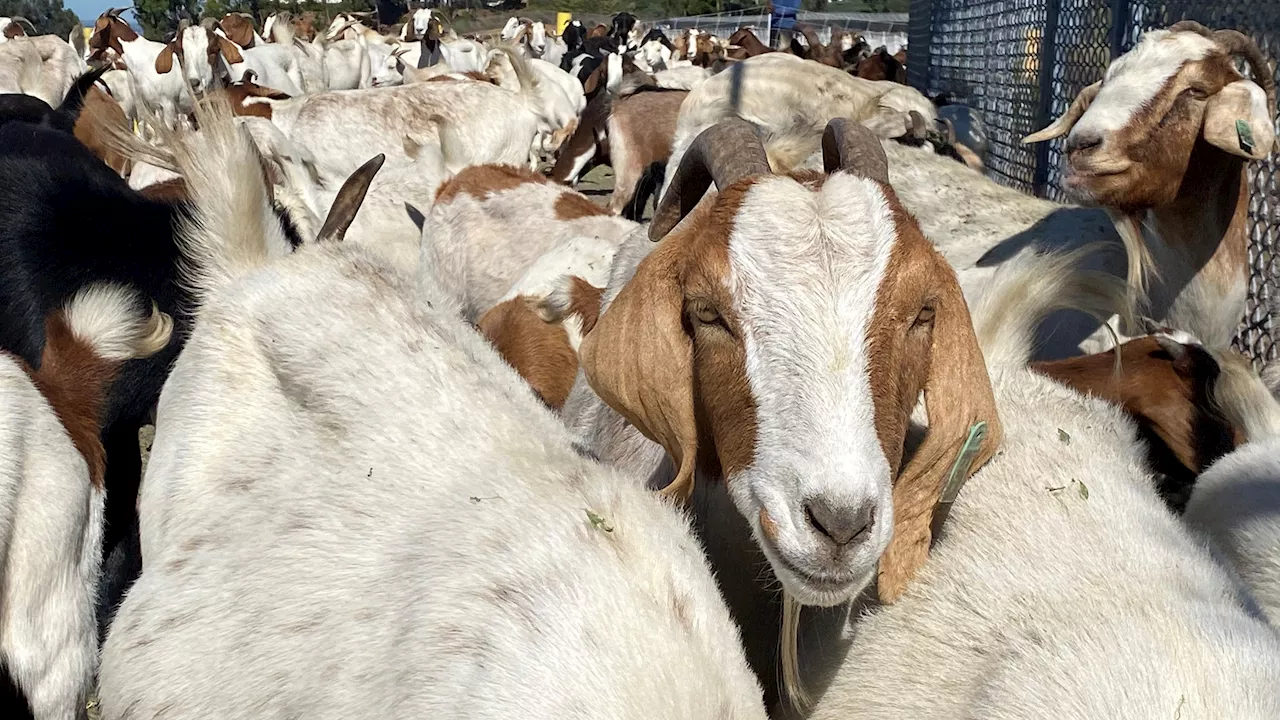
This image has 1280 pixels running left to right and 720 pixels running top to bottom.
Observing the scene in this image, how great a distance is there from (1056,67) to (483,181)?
4157 millimetres

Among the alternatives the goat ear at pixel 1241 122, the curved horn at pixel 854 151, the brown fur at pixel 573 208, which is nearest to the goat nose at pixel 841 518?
the curved horn at pixel 854 151

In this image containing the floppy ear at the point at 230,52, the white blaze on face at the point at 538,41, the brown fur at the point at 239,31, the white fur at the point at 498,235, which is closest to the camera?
the white fur at the point at 498,235

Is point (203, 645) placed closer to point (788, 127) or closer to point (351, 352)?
point (351, 352)

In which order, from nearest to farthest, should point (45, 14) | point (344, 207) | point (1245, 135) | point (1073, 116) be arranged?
point (344, 207) → point (1245, 135) → point (1073, 116) → point (45, 14)

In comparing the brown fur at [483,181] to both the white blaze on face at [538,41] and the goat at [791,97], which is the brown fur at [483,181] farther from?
the white blaze on face at [538,41]

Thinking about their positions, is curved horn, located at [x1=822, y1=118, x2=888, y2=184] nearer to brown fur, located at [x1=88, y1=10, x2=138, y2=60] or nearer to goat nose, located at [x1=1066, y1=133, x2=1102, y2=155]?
goat nose, located at [x1=1066, y1=133, x2=1102, y2=155]

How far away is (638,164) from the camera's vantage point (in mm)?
10289

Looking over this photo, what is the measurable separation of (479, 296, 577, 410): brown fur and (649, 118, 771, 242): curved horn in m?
1.71

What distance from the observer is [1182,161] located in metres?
3.93

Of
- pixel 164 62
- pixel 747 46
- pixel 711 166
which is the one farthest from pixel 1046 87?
pixel 747 46

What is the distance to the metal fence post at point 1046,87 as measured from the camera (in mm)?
7577

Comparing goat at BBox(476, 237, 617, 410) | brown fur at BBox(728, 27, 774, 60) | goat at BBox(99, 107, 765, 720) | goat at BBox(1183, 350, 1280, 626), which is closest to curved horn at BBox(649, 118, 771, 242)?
goat at BBox(99, 107, 765, 720)

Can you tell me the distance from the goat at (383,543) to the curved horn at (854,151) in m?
0.85

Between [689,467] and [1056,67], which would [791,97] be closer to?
[1056,67]
